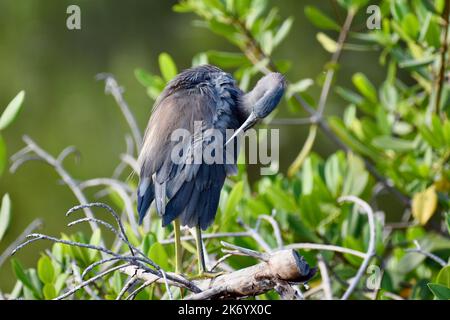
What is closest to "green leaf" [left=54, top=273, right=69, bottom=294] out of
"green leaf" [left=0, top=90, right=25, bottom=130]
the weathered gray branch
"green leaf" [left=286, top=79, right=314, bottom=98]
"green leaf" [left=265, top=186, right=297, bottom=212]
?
"green leaf" [left=0, top=90, right=25, bottom=130]

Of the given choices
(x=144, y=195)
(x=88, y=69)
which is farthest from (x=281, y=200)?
(x=88, y=69)

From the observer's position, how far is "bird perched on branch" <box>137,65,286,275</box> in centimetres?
171

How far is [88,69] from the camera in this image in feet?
21.4

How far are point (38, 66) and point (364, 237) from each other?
444 cm

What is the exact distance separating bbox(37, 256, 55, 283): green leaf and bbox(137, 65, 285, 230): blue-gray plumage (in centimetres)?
57

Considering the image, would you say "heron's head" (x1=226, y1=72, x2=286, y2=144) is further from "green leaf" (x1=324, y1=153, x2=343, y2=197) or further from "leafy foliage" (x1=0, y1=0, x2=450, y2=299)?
"green leaf" (x1=324, y1=153, x2=343, y2=197)

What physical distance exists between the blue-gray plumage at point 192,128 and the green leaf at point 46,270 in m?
0.57

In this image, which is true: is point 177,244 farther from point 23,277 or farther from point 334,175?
point 334,175

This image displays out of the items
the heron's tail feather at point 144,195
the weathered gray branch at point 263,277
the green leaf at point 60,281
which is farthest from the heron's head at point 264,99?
the green leaf at point 60,281

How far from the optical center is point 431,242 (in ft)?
9.04

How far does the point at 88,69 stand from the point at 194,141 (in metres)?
4.96

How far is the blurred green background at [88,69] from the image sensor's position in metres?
5.80
